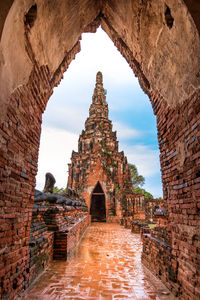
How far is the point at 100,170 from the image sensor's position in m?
18.8

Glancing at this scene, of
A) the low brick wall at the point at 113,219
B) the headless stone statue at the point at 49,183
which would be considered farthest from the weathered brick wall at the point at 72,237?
the low brick wall at the point at 113,219

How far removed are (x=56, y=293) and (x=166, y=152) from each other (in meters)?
3.08

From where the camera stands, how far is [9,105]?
8.42 ft

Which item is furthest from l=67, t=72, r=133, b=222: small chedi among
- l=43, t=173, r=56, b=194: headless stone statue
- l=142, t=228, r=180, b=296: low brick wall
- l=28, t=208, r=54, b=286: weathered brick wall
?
l=28, t=208, r=54, b=286: weathered brick wall

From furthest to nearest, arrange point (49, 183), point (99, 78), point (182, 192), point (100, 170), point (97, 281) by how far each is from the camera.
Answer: point (99, 78), point (100, 170), point (49, 183), point (97, 281), point (182, 192)

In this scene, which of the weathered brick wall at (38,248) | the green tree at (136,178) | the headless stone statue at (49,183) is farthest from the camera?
the green tree at (136,178)

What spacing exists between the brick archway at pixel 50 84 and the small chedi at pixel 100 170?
14.1 metres

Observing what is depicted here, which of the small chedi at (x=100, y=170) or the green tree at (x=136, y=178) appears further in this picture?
the green tree at (x=136, y=178)

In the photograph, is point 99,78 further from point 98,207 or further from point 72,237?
point 72,237

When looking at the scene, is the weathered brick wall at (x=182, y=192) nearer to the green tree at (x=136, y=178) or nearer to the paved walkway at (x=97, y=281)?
the paved walkway at (x=97, y=281)

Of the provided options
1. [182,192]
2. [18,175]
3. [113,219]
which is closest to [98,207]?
[113,219]

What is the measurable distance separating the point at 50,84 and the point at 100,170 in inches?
589

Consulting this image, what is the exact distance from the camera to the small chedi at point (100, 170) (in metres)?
18.0

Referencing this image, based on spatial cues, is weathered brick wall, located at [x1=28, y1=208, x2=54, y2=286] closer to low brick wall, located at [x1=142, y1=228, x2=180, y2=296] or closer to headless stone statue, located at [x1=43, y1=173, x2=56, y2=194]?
headless stone statue, located at [x1=43, y1=173, x2=56, y2=194]
